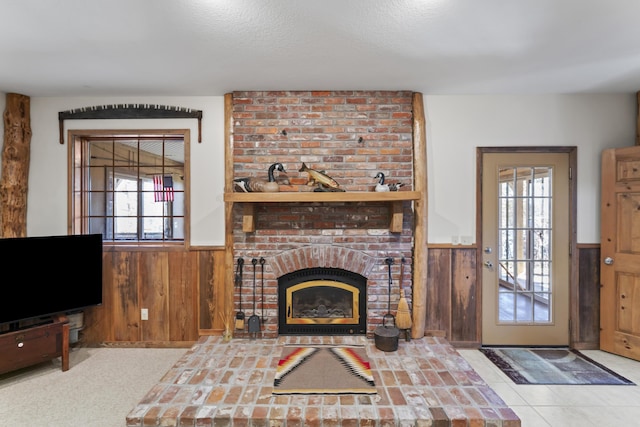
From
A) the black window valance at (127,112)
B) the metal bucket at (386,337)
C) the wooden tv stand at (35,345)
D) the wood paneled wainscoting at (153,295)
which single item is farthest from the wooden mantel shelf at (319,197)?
the wooden tv stand at (35,345)

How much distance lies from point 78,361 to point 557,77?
5037 millimetres

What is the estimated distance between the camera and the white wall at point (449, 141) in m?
3.29

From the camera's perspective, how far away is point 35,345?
8.93 feet

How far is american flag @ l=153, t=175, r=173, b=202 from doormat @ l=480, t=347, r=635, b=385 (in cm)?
359

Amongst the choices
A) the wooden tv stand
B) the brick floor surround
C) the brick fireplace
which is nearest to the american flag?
the brick fireplace

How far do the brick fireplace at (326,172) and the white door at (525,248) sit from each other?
890 mm

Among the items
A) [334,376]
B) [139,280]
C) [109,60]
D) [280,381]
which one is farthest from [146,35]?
[334,376]

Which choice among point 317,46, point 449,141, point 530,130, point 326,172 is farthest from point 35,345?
point 530,130

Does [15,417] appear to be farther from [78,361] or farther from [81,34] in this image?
[81,34]

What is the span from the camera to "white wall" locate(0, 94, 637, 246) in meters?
3.29

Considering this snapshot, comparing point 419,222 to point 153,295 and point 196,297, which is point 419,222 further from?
point 153,295

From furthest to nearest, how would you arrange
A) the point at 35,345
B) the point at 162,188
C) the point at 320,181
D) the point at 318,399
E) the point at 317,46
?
the point at 162,188 < the point at 320,181 < the point at 35,345 < the point at 317,46 < the point at 318,399

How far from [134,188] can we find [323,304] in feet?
7.78

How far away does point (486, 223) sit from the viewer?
3.31m
